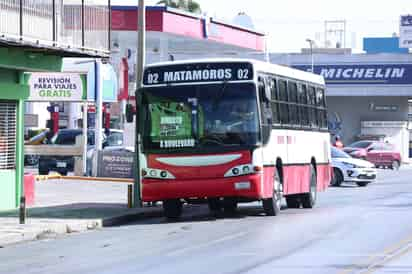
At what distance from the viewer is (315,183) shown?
2680 cm

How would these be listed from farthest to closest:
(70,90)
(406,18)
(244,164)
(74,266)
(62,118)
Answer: (406,18), (62,118), (70,90), (244,164), (74,266)

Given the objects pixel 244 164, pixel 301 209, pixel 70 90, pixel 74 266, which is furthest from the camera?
pixel 70 90

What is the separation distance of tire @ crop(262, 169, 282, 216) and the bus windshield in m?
1.81

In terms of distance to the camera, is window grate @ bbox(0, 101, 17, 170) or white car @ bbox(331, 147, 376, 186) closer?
window grate @ bbox(0, 101, 17, 170)

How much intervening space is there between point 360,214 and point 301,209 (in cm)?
284

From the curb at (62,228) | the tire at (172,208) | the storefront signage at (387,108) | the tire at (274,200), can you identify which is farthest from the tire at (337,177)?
the storefront signage at (387,108)

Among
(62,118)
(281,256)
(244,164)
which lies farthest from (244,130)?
(62,118)

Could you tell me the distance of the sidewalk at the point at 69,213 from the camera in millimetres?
19641

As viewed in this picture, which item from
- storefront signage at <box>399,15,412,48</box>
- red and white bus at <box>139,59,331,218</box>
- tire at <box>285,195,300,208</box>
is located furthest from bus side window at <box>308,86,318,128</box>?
storefront signage at <box>399,15,412,48</box>

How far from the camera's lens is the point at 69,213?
76.7 ft

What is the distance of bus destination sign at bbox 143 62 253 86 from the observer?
21.8 metres

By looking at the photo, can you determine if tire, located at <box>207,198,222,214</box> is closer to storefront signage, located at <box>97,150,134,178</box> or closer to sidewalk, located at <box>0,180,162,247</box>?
sidewalk, located at <box>0,180,162,247</box>

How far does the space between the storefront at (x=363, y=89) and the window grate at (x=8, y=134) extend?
4859 centimetres

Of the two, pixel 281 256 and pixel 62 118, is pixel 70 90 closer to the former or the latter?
pixel 281 256
